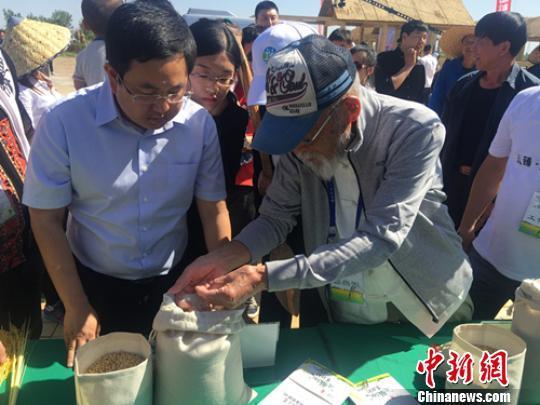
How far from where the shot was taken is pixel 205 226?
1518mm

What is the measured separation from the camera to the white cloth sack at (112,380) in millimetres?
883

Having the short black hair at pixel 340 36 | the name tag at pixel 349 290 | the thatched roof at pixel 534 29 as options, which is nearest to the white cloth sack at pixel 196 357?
the name tag at pixel 349 290

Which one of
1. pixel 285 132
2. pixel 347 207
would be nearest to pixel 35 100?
pixel 285 132

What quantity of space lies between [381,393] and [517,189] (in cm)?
101

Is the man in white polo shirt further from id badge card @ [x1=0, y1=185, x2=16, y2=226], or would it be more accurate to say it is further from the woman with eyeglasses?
id badge card @ [x1=0, y1=185, x2=16, y2=226]

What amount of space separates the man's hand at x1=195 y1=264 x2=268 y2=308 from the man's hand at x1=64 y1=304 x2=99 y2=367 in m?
0.34

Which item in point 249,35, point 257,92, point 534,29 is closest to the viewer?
point 257,92

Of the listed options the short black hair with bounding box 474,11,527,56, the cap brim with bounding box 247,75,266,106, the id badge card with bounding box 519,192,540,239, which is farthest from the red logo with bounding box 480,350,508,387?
the short black hair with bounding box 474,11,527,56

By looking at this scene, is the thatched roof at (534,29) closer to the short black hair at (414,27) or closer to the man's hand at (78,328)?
the short black hair at (414,27)

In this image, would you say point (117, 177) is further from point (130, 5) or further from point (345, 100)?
point (345, 100)

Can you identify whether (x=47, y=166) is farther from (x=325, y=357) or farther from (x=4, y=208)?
(x=325, y=357)

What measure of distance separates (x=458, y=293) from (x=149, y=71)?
110 cm

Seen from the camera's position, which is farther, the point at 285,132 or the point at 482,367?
the point at 285,132

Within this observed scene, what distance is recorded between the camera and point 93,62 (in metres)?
2.94
